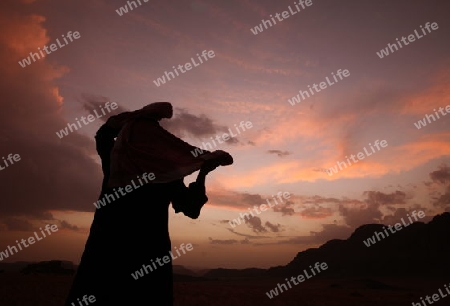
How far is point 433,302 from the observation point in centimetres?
2839

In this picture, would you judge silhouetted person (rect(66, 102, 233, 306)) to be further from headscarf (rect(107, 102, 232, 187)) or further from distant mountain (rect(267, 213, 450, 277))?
distant mountain (rect(267, 213, 450, 277))

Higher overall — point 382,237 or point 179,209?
point 179,209

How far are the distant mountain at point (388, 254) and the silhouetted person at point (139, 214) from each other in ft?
293

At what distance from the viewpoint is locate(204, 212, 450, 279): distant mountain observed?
263 feet

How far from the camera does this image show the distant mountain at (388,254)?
80.1m

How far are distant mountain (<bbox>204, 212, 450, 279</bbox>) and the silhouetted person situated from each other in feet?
293

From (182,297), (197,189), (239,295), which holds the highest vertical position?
(197,189)

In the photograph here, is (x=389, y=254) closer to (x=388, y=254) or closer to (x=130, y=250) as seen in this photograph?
(x=388, y=254)

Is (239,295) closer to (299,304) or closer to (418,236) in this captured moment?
(299,304)

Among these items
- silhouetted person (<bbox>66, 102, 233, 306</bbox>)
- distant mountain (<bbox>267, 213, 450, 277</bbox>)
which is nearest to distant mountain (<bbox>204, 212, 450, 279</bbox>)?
distant mountain (<bbox>267, 213, 450, 277</bbox>)

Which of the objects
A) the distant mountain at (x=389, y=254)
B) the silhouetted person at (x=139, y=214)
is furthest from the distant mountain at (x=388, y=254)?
the silhouetted person at (x=139, y=214)

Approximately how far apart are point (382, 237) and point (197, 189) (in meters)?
125

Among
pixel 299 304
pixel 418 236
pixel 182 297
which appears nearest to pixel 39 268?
pixel 182 297

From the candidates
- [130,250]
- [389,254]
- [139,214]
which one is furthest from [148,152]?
[389,254]
